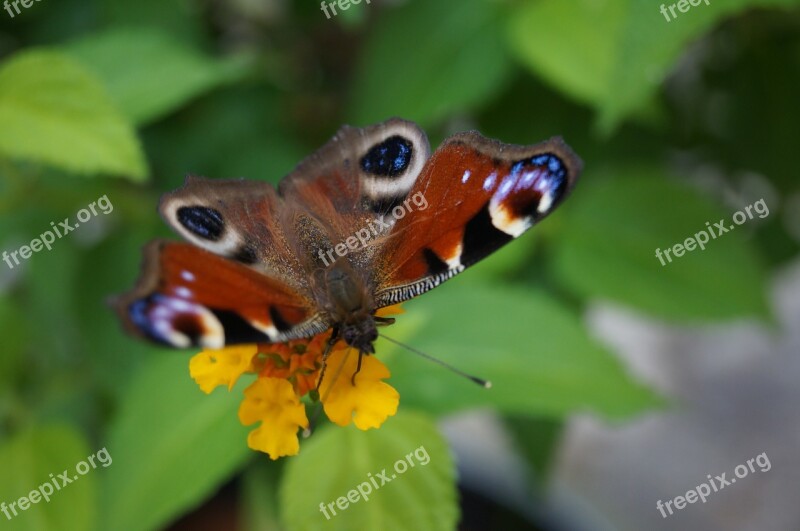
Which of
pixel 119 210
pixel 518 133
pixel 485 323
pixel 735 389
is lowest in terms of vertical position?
pixel 735 389

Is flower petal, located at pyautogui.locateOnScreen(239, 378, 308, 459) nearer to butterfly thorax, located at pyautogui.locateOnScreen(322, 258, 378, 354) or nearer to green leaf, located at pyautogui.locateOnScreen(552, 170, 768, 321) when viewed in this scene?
butterfly thorax, located at pyautogui.locateOnScreen(322, 258, 378, 354)

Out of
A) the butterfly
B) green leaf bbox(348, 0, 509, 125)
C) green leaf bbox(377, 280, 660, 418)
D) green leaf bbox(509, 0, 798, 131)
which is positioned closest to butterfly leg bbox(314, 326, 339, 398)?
the butterfly

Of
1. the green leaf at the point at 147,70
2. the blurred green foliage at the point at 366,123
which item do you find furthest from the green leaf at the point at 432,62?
the green leaf at the point at 147,70

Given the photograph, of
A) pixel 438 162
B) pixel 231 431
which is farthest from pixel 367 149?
pixel 231 431

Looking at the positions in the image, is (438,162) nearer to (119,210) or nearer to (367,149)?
(367,149)

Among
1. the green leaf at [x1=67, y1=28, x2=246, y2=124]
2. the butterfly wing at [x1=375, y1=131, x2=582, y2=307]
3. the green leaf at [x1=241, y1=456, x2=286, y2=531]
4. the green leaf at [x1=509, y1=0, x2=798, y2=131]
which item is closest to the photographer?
the butterfly wing at [x1=375, y1=131, x2=582, y2=307]

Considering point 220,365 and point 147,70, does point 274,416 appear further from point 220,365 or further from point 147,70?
point 147,70

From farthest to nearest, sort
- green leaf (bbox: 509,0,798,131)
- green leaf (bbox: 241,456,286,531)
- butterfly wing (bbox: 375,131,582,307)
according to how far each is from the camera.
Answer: green leaf (bbox: 241,456,286,531) → green leaf (bbox: 509,0,798,131) → butterfly wing (bbox: 375,131,582,307)

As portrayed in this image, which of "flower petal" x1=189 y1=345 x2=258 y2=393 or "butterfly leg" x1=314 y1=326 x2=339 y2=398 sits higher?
"flower petal" x1=189 y1=345 x2=258 y2=393

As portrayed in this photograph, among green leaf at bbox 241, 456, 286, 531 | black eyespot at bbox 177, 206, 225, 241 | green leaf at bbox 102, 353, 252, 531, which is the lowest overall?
green leaf at bbox 241, 456, 286, 531
